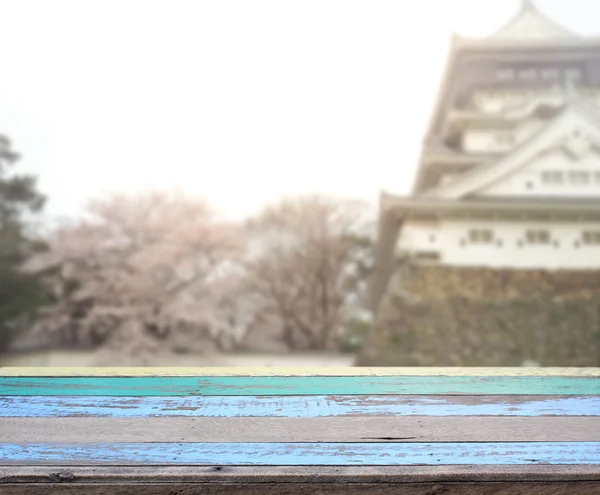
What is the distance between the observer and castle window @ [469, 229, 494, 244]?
19.6 ft

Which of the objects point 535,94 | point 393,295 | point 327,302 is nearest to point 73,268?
point 327,302

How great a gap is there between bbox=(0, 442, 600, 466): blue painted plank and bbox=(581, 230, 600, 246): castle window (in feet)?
20.5

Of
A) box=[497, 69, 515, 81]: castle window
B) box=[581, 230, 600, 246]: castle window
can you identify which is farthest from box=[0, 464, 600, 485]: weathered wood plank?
box=[497, 69, 515, 81]: castle window

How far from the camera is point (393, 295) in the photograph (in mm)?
6070

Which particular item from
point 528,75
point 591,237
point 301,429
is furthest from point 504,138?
point 301,429

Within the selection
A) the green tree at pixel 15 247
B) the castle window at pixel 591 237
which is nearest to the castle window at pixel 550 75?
the castle window at pixel 591 237

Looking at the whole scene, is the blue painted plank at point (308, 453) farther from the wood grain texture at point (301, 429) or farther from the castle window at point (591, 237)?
the castle window at point (591, 237)

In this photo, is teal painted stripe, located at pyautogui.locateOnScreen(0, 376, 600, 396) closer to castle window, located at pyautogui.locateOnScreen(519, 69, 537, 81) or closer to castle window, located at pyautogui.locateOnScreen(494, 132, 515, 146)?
castle window, located at pyautogui.locateOnScreen(494, 132, 515, 146)

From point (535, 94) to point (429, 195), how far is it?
338 centimetres

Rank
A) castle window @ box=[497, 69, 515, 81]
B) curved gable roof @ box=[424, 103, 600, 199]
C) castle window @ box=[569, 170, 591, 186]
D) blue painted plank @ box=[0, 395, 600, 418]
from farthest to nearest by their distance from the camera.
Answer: castle window @ box=[497, 69, 515, 81] → castle window @ box=[569, 170, 591, 186] → curved gable roof @ box=[424, 103, 600, 199] → blue painted plank @ box=[0, 395, 600, 418]

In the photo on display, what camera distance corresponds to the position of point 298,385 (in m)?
0.65

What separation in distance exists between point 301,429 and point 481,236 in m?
5.82

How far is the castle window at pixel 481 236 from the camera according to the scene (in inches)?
236

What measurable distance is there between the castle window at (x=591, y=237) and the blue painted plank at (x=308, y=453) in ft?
20.5
